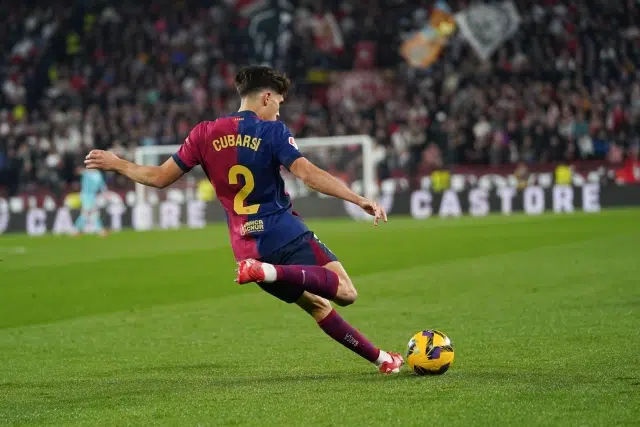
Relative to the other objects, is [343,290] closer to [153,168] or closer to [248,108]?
[248,108]

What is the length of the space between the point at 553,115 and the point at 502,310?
1856cm

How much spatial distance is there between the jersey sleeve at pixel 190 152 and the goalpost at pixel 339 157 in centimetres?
2246

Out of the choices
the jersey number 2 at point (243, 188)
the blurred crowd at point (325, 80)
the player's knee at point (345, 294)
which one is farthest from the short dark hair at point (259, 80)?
the blurred crowd at point (325, 80)

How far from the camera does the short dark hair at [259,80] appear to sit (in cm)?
692

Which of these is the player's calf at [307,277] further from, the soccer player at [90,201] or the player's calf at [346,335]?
the soccer player at [90,201]

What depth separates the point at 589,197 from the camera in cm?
2756

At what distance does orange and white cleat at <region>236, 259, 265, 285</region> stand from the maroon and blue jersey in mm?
465

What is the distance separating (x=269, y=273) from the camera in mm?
6441

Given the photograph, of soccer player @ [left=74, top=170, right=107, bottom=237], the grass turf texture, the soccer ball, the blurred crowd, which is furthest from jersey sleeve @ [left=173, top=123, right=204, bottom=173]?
the blurred crowd

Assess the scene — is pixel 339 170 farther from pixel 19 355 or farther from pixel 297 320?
pixel 19 355

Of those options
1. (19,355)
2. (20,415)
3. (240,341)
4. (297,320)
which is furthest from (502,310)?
(20,415)

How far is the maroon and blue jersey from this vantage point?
268 inches

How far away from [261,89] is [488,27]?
Result: 23.8 meters

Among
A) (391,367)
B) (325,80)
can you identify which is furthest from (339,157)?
(391,367)
